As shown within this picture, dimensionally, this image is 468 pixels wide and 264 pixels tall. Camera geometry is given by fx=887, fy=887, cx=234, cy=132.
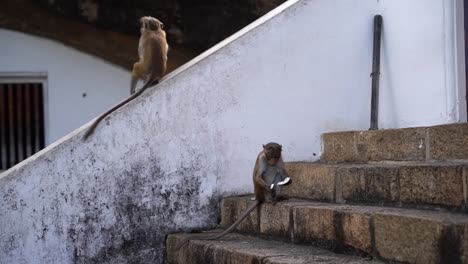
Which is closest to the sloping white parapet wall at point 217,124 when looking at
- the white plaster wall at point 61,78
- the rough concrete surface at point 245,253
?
the rough concrete surface at point 245,253

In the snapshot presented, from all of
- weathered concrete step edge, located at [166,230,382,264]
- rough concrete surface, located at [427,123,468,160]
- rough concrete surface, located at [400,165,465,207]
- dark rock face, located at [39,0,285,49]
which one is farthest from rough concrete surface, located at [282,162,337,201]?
dark rock face, located at [39,0,285,49]

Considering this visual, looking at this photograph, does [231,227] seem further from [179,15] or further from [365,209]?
[179,15]

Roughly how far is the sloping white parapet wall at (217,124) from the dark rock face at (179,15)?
4.41 m

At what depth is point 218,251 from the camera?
5.23 meters

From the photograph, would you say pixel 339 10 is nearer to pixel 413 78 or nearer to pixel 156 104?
pixel 413 78

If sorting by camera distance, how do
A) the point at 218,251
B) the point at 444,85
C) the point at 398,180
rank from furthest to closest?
the point at 444,85 < the point at 218,251 < the point at 398,180

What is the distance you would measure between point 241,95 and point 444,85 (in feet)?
4.64

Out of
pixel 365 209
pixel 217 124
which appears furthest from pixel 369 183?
pixel 217 124

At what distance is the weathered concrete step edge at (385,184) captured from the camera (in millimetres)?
4332

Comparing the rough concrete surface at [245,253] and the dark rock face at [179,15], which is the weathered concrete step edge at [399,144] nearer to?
the rough concrete surface at [245,253]

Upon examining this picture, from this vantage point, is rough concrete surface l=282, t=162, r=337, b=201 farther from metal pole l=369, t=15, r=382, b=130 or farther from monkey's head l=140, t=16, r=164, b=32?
monkey's head l=140, t=16, r=164, b=32

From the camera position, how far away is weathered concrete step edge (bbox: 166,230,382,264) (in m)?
4.59

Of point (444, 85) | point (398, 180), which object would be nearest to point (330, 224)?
point (398, 180)

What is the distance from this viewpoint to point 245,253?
4902mm
